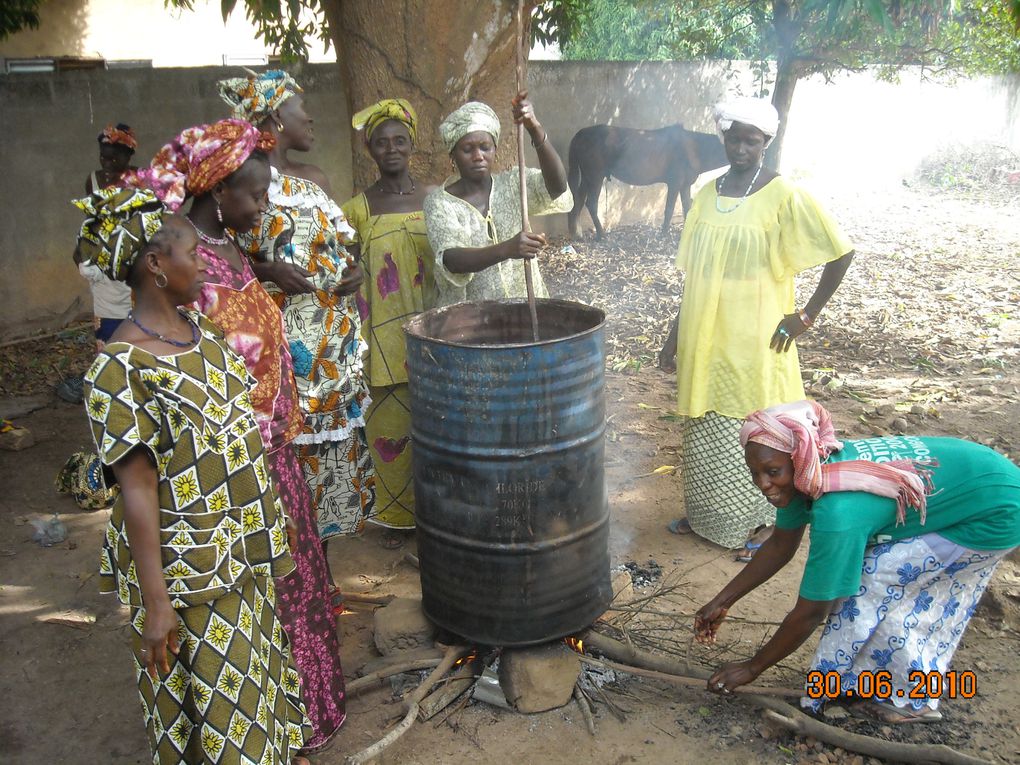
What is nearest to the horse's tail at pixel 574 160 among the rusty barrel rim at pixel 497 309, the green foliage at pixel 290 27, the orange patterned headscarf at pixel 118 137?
the green foliage at pixel 290 27

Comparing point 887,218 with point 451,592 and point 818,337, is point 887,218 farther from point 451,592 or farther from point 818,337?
point 451,592

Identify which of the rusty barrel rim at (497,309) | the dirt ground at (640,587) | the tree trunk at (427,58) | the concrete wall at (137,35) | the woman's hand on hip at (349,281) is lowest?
the dirt ground at (640,587)

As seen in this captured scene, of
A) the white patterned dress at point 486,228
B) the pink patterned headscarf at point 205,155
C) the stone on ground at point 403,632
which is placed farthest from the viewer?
the white patterned dress at point 486,228

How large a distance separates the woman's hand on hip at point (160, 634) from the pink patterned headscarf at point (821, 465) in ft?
5.04

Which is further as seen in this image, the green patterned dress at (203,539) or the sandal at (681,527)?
the sandal at (681,527)

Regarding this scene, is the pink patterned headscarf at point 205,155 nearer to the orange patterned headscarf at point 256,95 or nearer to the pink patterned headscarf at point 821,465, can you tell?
the orange patterned headscarf at point 256,95

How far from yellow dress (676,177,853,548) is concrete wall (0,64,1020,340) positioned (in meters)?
1.80

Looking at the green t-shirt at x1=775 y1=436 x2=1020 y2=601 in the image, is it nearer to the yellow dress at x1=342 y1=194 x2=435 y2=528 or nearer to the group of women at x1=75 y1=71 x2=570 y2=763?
the group of women at x1=75 y1=71 x2=570 y2=763

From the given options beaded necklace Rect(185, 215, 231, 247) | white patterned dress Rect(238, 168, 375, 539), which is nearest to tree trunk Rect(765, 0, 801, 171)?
white patterned dress Rect(238, 168, 375, 539)

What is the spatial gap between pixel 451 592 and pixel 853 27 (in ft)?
23.5

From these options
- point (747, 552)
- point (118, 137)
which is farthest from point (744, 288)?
point (118, 137)

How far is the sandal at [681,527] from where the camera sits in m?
4.21
